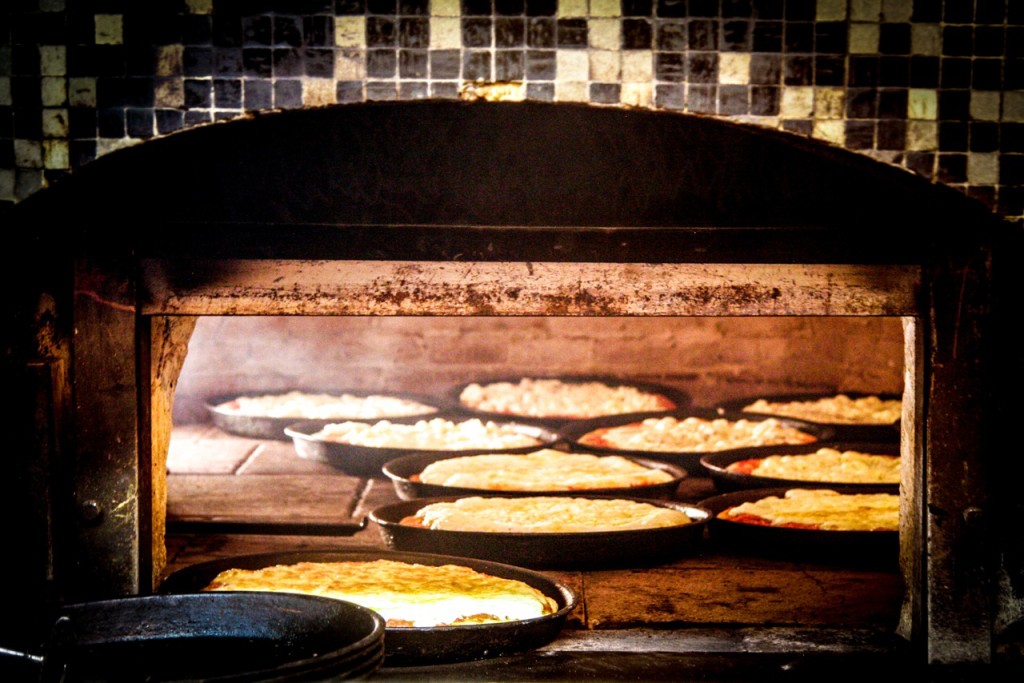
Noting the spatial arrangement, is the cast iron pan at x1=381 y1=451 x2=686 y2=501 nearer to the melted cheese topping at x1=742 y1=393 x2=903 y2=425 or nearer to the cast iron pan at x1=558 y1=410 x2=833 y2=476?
the cast iron pan at x1=558 y1=410 x2=833 y2=476

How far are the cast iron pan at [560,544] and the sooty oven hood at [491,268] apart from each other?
0.76 metres

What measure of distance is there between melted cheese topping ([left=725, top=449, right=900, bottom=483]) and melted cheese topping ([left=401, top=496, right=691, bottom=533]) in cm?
76

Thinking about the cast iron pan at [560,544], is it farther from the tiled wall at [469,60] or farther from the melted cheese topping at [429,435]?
the tiled wall at [469,60]

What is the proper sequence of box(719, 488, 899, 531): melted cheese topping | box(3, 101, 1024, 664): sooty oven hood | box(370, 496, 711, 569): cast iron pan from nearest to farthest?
box(3, 101, 1024, 664): sooty oven hood < box(370, 496, 711, 569): cast iron pan < box(719, 488, 899, 531): melted cheese topping

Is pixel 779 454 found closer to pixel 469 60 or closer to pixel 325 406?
pixel 325 406

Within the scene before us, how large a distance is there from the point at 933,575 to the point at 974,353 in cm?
58

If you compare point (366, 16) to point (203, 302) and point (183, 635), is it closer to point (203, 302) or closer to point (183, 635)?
point (203, 302)

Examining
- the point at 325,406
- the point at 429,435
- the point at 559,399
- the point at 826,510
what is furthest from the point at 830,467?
the point at 325,406

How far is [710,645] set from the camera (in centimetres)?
253

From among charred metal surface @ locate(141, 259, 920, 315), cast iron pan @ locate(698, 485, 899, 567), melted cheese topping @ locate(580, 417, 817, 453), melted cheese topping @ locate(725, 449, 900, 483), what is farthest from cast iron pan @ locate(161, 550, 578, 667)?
melted cheese topping @ locate(580, 417, 817, 453)

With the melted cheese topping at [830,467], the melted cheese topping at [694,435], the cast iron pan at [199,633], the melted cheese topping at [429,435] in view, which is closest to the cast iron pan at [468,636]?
the cast iron pan at [199,633]

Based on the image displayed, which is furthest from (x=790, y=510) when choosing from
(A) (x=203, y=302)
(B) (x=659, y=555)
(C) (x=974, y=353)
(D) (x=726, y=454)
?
(A) (x=203, y=302)

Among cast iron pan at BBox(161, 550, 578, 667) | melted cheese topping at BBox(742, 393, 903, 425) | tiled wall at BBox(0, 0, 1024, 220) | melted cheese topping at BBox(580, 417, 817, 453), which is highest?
tiled wall at BBox(0, 0, 1024, 220)

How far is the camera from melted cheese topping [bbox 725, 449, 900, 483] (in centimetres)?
394
